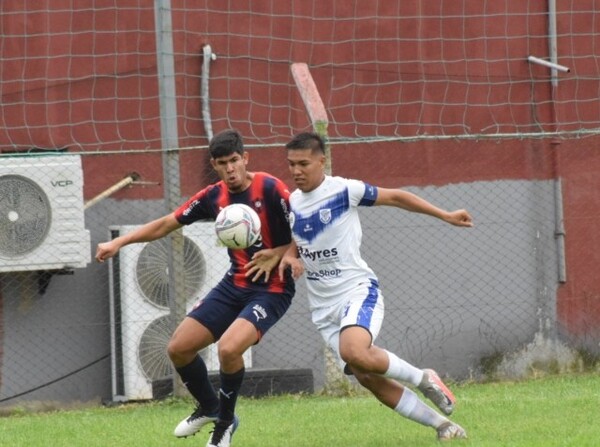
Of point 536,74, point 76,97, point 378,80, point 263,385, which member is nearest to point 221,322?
point 263,385

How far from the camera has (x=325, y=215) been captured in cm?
775

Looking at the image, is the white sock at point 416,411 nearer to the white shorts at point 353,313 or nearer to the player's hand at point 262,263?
the white shorts at point 353,313

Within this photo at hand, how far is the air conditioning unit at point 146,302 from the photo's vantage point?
11.8m

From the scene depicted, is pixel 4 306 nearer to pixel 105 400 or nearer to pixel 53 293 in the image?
pixel 53 293

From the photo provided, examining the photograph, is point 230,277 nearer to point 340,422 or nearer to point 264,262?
point 264,262

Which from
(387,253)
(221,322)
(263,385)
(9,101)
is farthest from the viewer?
(387,253)

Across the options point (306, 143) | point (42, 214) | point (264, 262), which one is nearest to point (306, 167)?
point (306, 143)

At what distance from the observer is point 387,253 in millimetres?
12875

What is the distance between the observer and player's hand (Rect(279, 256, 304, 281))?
25.2 ft

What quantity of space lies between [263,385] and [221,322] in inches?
121

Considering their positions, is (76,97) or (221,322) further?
(76,97)

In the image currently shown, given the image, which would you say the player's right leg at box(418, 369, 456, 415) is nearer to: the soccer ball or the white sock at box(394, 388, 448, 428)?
the white sock at box(394, 388, 448, 428)

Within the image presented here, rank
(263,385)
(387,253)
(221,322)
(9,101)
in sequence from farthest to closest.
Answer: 1. (387,253)
2. (9,101)
3. (263,385)
4. (221,322)

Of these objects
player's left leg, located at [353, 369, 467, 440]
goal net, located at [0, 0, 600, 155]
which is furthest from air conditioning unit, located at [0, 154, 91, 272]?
player's left leg, located at [353, 369, 467, 440]
